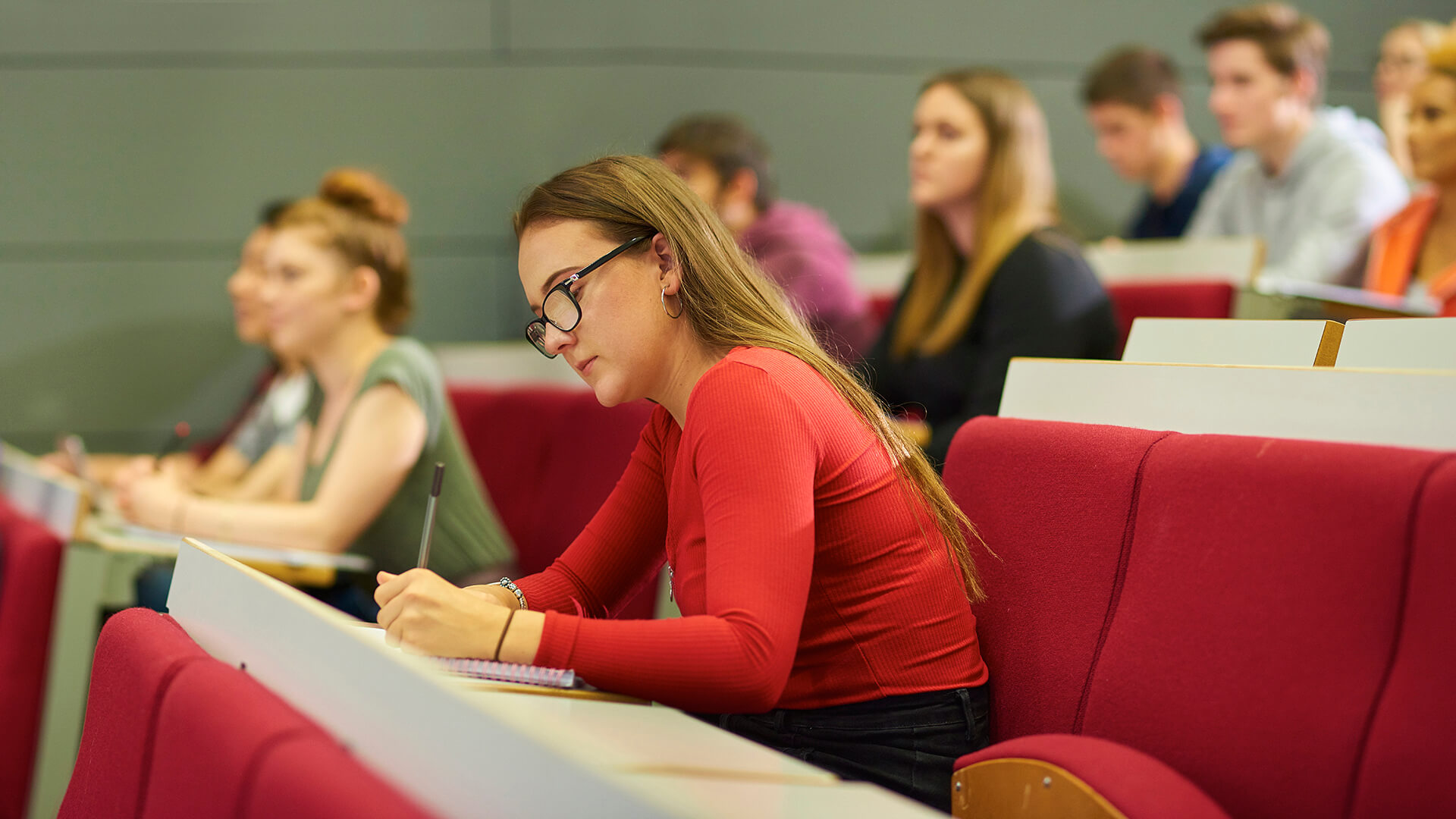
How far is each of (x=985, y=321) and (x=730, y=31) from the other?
1.44 m

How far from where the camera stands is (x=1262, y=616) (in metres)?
0.86

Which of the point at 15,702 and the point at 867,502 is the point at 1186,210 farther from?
the point at 15,702

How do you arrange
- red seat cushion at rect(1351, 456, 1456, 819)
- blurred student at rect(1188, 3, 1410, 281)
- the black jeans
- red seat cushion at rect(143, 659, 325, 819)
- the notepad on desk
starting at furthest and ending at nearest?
blurred student at rect(1188, 3, 1410, 281), the black jeans, the notepad on desk, red seat cushion at rect(1351, 456, 1456, 819), red seat cushion at rect(143, 659, 325, 819)

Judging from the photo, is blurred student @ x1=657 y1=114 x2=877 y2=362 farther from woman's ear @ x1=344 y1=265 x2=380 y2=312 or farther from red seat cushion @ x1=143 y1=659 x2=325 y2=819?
red seat cushion @ x1=143 y1=659 x2=325 y2=819

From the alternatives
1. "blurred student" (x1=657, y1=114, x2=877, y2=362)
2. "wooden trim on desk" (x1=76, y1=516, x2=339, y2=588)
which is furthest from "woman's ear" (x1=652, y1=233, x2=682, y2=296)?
"blurred student" (x1=657, y1=114, x2=877, y2=362)

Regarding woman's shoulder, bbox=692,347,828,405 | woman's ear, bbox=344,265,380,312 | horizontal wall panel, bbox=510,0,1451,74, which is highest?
horizontal wall panel, bbox=510,0,1451,74

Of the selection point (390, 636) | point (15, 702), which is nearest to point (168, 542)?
point (15, 702)

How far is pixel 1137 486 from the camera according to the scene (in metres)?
1.00

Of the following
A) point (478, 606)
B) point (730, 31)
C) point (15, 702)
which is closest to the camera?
point (478, 606)

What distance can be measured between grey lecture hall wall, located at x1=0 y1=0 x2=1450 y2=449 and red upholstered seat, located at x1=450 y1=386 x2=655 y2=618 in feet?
2.13

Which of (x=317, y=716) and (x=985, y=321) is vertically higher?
(x=985, y=321)

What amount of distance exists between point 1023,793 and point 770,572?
0.77 feet

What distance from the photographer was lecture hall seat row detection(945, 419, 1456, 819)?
2.56 ft

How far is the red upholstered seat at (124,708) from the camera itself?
0.79 meters
